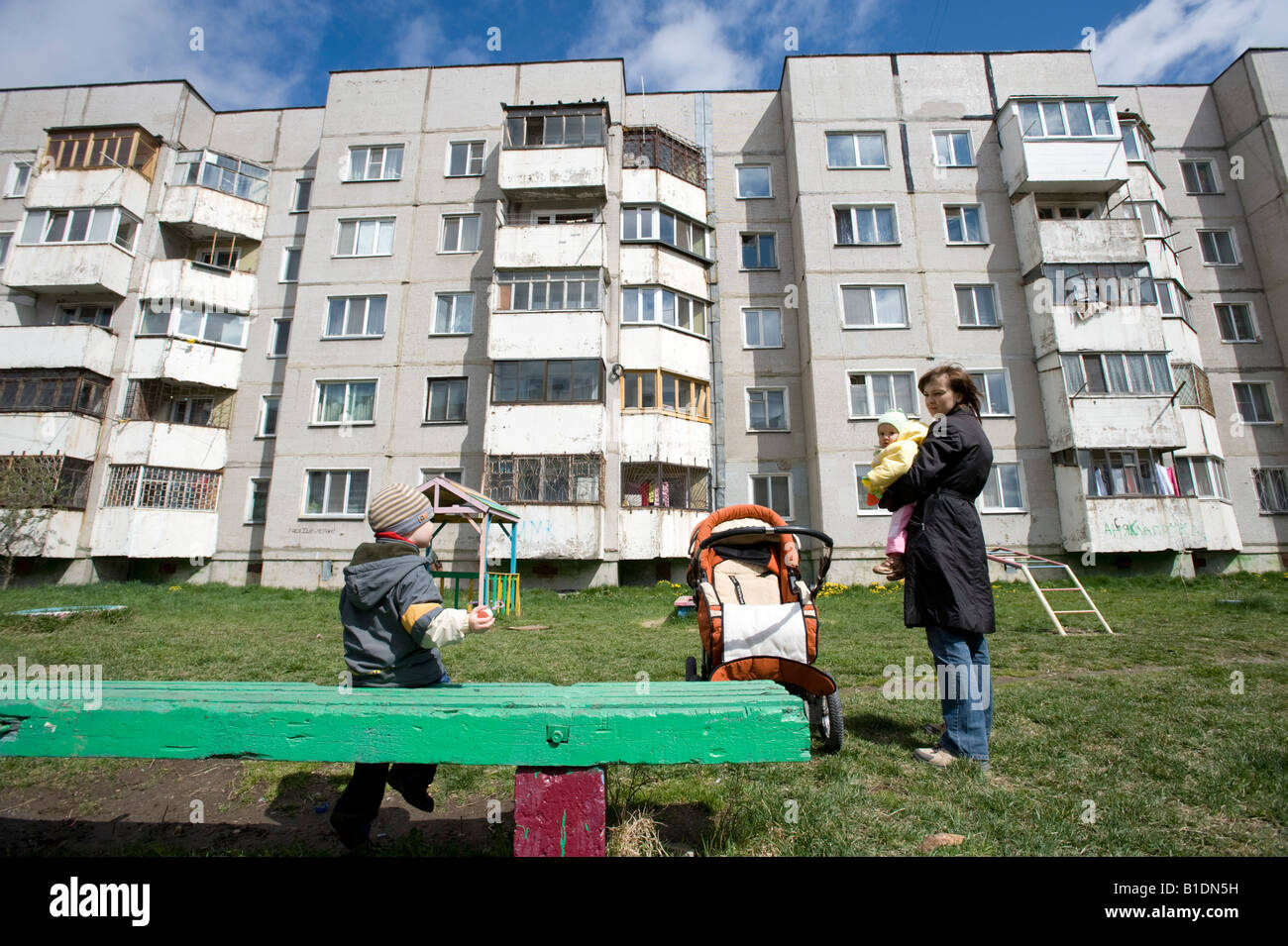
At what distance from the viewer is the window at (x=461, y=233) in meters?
23.3

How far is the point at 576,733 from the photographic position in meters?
2.08

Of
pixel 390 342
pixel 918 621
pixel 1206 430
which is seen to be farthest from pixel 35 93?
pixel 1206 430

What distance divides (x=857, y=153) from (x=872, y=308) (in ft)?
21.9

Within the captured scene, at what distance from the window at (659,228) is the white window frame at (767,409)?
5.78m

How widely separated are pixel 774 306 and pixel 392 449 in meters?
15.5

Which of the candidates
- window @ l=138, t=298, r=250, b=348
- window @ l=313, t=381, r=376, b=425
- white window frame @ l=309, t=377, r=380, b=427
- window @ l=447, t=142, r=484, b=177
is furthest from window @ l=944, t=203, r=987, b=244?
window @ l=138, t=298, r=250, b=348

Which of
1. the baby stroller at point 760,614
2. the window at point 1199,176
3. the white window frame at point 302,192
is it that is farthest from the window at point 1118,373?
the white window frame at point 302,192

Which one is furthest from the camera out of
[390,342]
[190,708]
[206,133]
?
[206,133]

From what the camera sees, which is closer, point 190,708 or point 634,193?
point 190,708

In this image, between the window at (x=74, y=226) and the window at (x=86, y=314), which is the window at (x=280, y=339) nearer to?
the window at (x=86, y=314)

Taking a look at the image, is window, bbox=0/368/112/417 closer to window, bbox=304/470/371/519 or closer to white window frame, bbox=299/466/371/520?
white window frame, bbox=299/466/371/520

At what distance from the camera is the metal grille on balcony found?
77.5 feet

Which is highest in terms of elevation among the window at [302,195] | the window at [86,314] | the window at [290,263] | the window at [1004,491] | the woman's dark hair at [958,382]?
the window at [302,195]

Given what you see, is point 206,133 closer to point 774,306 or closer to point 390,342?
point 390,342
